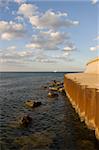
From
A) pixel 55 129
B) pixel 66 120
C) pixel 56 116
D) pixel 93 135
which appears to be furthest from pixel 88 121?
pixel 56 116

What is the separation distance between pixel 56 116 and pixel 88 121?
627cm

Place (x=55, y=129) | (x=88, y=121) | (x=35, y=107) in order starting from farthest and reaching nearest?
(x=35, y=107) < (x=55, y=129) < (x=88, y=121)

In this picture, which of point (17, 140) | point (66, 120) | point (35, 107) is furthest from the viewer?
point (35, 107)

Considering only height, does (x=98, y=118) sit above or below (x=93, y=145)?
above

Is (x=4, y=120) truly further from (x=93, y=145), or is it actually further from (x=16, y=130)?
(x=93, y=145)

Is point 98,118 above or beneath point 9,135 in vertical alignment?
above

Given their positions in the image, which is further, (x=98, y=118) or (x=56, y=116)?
(x=56, y=116)

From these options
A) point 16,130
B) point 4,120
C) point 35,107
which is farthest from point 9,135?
point 35,107

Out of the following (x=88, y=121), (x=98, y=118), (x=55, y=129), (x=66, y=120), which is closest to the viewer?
(x=98, y=118)

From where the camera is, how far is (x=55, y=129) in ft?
57.8

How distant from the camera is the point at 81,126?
703 inches

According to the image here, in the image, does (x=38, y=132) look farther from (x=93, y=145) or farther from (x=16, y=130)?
(x=93, y=145)

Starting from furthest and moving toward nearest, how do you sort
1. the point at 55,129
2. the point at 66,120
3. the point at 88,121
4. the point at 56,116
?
1. the point at 56,116
2. the point at 66,120
3. the point at 55,129
4. the point at 88,121

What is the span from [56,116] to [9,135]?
672 centimetres
